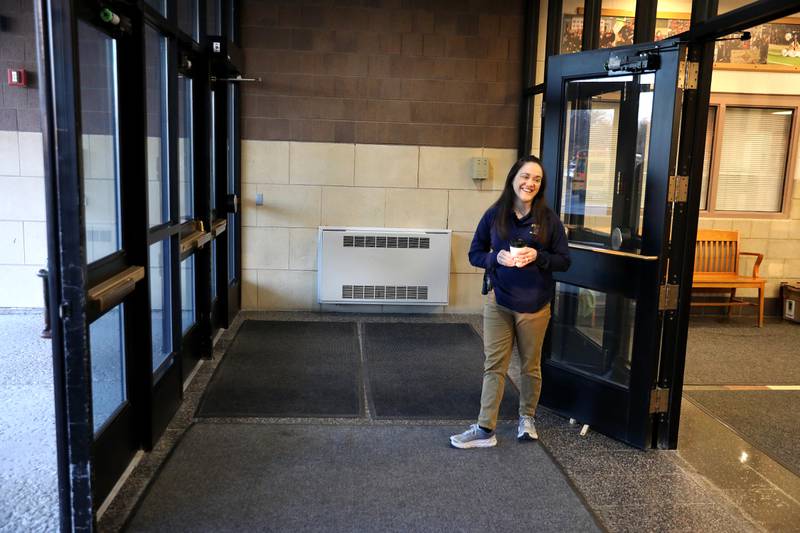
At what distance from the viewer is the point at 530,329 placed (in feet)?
10.5

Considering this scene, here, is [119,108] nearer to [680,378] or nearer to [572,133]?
[572,133]

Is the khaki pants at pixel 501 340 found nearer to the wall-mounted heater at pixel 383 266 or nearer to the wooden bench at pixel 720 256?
the wall-mounted heater at pixel 383 266

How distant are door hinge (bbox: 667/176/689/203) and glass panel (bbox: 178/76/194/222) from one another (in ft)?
9.11

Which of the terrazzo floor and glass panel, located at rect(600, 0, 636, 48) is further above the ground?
glass panel, located at rect(600, 0, 636, 48)

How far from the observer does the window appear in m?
6.40

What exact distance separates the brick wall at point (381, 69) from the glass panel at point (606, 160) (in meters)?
2.46

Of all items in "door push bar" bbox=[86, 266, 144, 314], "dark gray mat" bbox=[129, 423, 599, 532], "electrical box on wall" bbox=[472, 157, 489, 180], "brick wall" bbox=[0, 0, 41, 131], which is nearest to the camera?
"door push bar" bbox=[86, 266, 144, 314]

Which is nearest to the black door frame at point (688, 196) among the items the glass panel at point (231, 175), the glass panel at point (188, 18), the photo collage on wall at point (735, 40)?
the photo collage on wall at point (735, 40)

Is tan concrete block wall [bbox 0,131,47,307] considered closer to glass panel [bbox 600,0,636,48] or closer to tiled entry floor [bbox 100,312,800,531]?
tiled entry floor [bbox 100,312,800,531]

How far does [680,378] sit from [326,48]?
4.04 metres

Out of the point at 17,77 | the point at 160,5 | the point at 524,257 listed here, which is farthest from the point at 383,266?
the point at 17,77

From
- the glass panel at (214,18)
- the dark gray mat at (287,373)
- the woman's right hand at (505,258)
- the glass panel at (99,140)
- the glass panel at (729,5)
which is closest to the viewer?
the glass panel at (99,140)

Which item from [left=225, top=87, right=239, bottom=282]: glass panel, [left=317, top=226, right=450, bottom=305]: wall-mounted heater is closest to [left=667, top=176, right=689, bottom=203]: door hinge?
[left=317, top=226, right=450, bottom=305]: wall-mounted heater

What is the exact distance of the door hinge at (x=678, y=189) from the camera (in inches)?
123
